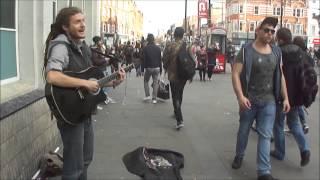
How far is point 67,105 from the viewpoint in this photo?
173 inches

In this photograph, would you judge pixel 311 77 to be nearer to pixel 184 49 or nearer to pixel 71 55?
pixel 184 49

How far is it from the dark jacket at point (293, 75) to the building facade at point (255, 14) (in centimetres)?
9603

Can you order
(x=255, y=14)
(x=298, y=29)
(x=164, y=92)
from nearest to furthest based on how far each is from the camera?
(x=164, y=92) < (x=255, y=14) < (x=298, y=29)

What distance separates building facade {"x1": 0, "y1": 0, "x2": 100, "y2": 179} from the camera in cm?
512

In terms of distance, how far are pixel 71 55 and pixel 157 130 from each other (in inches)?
205

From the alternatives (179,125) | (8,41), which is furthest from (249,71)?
(179,125)

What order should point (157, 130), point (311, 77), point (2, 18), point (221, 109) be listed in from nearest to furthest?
1. point (2, 18)
2. point (311, 77)
3. point (157, 130)
4. point (221, 109)

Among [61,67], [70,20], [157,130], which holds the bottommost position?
[157,130]

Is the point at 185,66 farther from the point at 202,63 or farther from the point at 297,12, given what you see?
the point at 297,12

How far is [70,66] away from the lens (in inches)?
177

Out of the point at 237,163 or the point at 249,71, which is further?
the point at 237,163

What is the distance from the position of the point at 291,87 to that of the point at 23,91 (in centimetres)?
345

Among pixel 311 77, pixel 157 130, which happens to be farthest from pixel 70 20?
pixel 157 130

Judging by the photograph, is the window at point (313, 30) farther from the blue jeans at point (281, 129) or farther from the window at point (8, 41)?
the window at point (8, 41)
